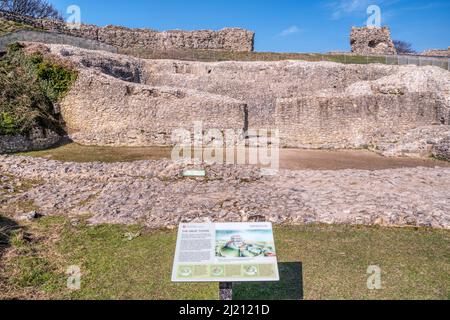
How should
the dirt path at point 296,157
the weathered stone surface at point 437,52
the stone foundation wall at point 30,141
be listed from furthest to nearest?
the weathered stone surface at point 437,52 < the stone foundation wall at point 30,141 < the dirt path at point 296,157

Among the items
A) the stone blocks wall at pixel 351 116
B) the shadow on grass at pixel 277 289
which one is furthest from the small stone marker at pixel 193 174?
the stone blocks wall at pixel 351 116

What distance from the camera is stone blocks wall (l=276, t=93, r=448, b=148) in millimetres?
18828

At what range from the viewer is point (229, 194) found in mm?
9469

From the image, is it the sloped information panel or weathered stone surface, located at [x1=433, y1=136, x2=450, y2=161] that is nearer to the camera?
the sloped information panel

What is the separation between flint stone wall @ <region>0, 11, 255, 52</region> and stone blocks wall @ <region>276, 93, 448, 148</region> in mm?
16218

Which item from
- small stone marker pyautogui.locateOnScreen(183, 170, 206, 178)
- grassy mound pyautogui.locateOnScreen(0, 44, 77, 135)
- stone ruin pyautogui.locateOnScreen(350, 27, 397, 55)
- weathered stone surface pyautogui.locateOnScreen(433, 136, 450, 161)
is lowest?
small stone marker pyautogui.locateOnScreen(183, 170, 206, 178)

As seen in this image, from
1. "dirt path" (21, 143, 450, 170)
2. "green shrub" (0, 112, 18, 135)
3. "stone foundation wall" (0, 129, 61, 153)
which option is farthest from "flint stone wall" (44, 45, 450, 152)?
"green shrub" (0, 112, 18, 135)

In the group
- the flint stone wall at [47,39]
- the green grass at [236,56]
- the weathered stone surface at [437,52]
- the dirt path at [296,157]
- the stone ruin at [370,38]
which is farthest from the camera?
the weathered stone surface at [437,52]

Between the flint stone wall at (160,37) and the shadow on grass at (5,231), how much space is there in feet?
81.7

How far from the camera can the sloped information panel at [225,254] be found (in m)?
4.08

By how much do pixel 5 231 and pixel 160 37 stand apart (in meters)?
28.3

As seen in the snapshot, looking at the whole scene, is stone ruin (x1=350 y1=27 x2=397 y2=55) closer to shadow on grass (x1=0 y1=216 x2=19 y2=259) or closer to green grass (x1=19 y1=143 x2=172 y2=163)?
green grass (x1=19 y1=143 x2=172 y2=163)

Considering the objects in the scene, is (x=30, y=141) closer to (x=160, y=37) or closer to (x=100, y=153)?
(x=100, y=153)

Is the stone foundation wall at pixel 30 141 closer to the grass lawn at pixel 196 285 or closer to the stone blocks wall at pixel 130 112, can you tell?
the stone blocks wall at pixel 130 112
